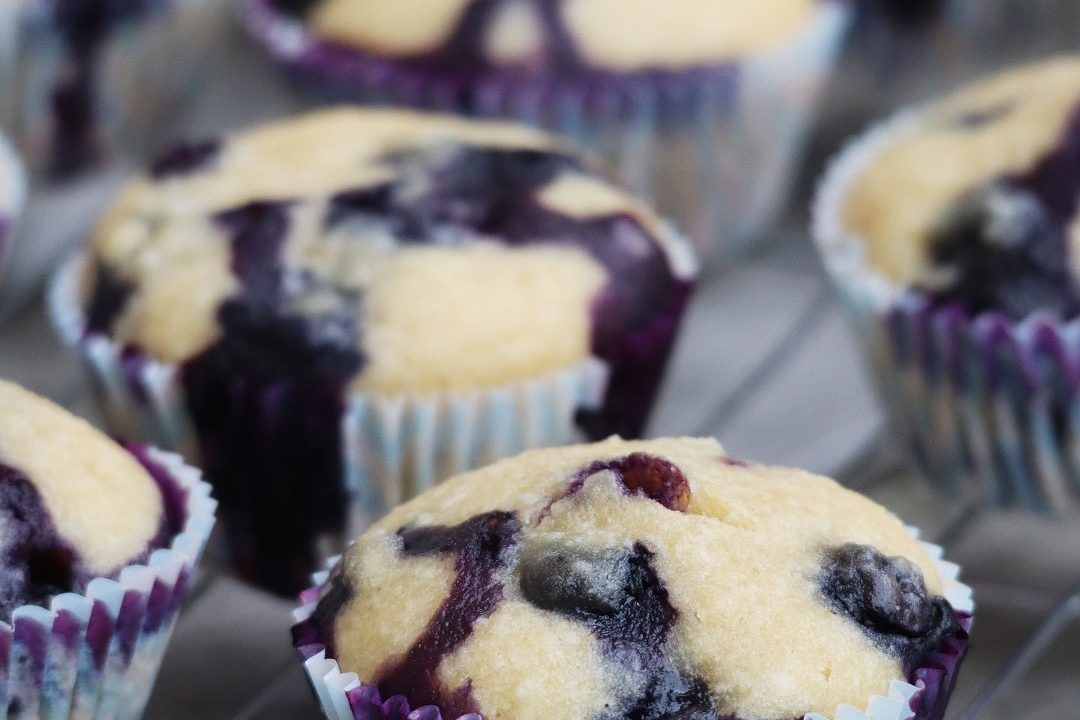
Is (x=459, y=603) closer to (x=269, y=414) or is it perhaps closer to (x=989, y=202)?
(x=269, y=414)

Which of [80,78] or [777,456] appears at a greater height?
[80,78]

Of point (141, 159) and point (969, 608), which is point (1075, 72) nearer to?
point (969, 608)

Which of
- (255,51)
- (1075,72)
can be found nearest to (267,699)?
(1075,72)

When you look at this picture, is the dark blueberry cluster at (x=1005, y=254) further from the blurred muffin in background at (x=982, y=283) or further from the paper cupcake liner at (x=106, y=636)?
the paper cupcake liner at (x=106, y=636)

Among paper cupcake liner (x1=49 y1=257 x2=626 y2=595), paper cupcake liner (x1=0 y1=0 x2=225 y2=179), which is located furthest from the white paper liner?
paper cupcake liner (x1=0 y1=0 x2=225 y2=179)

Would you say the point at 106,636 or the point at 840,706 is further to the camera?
the point at 106,636

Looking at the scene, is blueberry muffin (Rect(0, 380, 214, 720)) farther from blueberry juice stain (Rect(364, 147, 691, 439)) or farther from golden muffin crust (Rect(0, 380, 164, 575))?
blueberry juice stain (Rect(364, 147, 691, 439))

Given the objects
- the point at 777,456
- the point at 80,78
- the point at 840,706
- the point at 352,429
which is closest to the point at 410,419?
the point at 352,429
